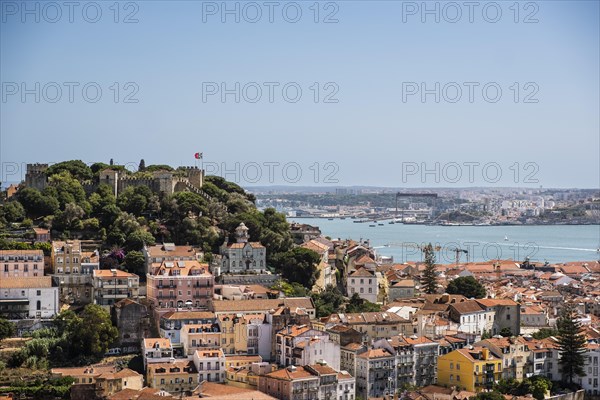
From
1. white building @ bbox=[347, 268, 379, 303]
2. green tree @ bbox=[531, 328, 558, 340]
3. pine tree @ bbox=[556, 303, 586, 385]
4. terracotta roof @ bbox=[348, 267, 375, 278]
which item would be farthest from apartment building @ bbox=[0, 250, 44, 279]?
green tree @ bbox=[531, 328, 558, 340]

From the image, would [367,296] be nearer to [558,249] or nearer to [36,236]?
[36,236]

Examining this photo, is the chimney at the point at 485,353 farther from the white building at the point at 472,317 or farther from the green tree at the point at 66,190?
the green tree at the point at 66,190

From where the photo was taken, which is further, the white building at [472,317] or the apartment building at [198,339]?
the white building at [472,317]

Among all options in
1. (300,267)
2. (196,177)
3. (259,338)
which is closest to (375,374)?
(259,338)

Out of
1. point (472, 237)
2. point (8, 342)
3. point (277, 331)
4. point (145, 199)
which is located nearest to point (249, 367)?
A: point (277, 331)

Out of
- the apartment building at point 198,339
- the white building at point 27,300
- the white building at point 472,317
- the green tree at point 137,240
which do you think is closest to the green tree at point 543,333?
the white building at point 472,317

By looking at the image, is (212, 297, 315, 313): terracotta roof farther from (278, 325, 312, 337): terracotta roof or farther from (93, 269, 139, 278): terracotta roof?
(93, 269, 139, 278): terracotta roof
